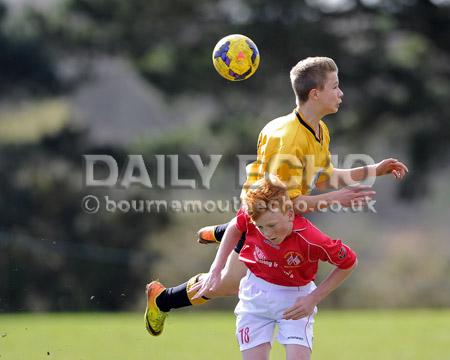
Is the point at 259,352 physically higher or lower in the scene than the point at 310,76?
lower

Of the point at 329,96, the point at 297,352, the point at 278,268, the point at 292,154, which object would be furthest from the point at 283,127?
the point at 297,352

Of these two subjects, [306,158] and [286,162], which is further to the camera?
[306,158]

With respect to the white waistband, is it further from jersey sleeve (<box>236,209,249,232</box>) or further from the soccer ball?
the soccer ball

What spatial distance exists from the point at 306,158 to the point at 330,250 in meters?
0.63

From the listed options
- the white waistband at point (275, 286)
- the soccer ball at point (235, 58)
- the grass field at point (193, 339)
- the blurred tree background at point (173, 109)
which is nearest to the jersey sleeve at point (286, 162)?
the white waistband at point (275, 286)

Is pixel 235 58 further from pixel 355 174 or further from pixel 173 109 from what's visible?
pixel 173 109

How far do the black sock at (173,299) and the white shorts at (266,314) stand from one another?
1075 millimetres

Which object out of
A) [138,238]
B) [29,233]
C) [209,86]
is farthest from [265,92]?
[29,233]

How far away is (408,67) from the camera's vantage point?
17.9m

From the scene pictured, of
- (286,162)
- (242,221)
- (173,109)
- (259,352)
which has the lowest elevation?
(173,109)

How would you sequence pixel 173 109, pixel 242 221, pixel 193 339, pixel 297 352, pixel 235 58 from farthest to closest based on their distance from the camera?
pixel 173 109 → pixel 193 339 → pixel 235 58 → pixel 242 221 → pixel 297 352

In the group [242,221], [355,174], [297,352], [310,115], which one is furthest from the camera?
[355,174]

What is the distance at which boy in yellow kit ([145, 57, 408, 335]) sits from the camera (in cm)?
520

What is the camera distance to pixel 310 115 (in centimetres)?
543
